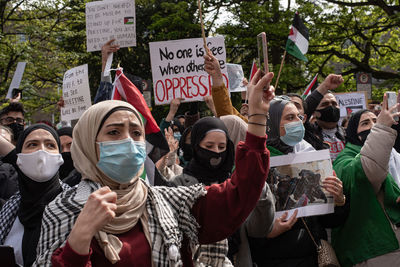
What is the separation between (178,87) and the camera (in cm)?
562

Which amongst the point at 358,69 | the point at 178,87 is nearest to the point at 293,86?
the point at 358,69

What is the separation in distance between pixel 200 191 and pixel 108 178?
0.44m

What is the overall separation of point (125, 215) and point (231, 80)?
4.61 meters

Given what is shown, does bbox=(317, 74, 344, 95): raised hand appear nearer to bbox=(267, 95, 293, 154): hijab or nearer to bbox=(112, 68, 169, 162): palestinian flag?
bbox=(267, 95, 293, 154): hijab

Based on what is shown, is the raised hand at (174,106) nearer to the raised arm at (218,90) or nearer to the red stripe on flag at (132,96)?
the raised arm at (218,90)

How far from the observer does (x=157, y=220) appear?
208 centimetres

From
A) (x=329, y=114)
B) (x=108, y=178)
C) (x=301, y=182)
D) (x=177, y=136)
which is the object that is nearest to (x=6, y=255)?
(x=108, y=178)

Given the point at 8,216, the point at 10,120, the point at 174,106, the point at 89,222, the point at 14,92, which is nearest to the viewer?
the point at 89,222

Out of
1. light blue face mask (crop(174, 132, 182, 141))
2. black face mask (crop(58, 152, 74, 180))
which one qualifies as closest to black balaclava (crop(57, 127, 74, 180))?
black face mask (crop(58, 152, 74, 180))

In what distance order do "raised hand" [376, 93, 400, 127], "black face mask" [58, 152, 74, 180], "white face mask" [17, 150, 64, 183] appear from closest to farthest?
"white face mask" [17, 150, 64, 183] → "raised hand" [376, 93, 400, 127] → "black face mask" [58, 152, 74, 180]

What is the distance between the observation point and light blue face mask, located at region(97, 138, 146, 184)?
6.75 feet

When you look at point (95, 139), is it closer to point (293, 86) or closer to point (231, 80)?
point (231, 80)

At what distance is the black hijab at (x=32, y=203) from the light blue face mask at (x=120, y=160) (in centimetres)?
110

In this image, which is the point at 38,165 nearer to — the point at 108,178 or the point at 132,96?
the point at 132,96
